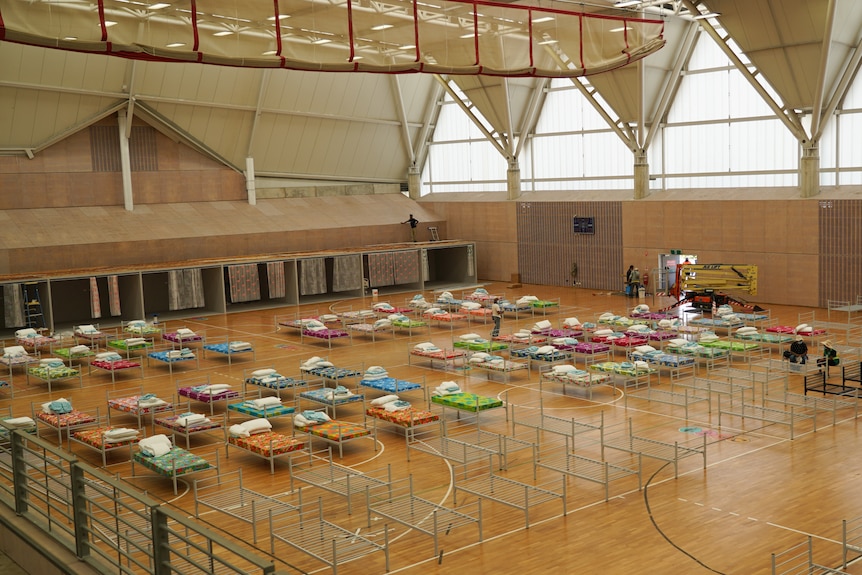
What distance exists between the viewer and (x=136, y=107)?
38.5 meters

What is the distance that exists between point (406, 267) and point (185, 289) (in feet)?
35.6

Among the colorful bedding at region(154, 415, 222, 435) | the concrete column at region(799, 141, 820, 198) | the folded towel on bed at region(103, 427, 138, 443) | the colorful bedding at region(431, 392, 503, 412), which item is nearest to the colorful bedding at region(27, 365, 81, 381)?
the colorful bedding at region(154, 415, 222, 435)

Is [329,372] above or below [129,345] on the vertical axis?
below

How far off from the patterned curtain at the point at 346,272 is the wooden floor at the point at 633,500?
60.1 feet

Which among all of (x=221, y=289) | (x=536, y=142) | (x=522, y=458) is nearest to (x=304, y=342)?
(x=221, y=289)

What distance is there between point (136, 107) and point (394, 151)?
14249 mm

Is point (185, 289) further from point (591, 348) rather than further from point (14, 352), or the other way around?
point (591, 348)

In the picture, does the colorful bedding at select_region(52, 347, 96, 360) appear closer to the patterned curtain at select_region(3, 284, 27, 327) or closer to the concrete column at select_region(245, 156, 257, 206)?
the patterned curtain at select_region(3, 284, 27, 327)

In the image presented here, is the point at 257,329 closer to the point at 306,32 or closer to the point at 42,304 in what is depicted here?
the point at 42,304

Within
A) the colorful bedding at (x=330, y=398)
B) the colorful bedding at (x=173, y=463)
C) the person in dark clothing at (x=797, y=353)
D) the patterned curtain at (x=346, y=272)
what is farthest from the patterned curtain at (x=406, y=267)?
the colorful bedding at (x=173, y=463)

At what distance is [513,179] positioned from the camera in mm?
43656

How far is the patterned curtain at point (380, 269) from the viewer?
136 feet

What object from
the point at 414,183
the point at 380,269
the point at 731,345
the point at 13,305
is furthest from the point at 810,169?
the point at 13,305

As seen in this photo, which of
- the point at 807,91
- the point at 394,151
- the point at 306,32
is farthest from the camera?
the point at 394,151
